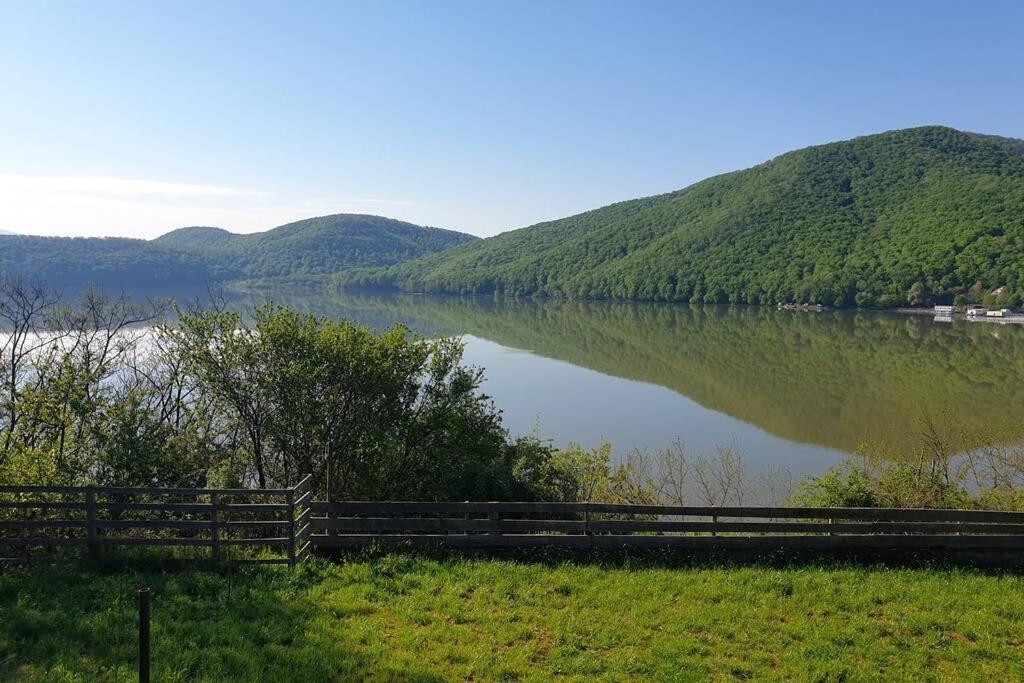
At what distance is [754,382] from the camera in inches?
1930

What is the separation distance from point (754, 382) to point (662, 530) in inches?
1589

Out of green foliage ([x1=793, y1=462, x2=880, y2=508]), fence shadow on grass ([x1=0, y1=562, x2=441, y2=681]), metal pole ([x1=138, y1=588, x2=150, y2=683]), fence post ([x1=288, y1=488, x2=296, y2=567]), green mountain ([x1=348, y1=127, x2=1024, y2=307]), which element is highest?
green mountain ([x1=348, y1=127, x2=1024, y2=307])

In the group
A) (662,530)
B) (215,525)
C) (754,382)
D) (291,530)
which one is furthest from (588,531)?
(754,382)

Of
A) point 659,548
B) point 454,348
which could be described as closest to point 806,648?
point 659,548

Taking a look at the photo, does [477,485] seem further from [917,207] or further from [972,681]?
[917,207]

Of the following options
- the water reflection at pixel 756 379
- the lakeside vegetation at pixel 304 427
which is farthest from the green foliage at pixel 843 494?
the water reflection at pixel 756 379

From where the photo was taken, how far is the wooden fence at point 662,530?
11125mm

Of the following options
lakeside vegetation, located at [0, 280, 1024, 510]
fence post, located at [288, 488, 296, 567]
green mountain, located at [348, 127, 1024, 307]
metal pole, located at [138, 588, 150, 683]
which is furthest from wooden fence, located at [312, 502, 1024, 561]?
green mountain, located at [348, 127, 1024, 307]

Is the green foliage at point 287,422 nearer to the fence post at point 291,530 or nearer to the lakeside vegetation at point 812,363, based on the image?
the fence post at point 291,530

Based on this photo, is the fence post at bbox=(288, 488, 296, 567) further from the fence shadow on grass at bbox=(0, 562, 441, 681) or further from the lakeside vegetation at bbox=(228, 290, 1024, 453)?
the lakeside vegetation at bbox=(228, 290, 1024, 453)

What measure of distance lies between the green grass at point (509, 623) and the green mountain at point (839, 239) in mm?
116573

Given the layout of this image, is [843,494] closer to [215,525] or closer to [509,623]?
[509,623]

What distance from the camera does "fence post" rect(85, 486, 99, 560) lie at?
32.1 ft

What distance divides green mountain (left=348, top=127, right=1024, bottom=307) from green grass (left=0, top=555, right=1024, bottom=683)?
11657cm
